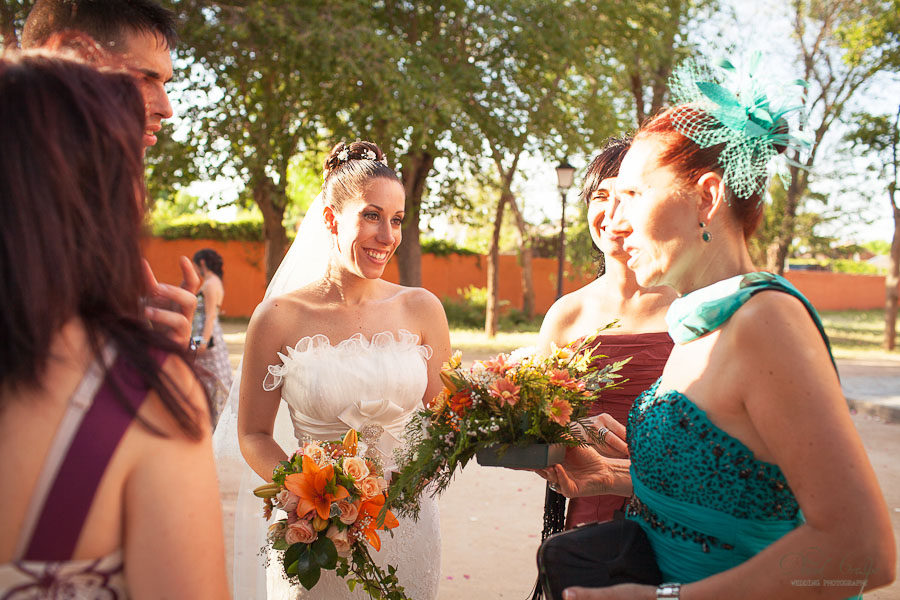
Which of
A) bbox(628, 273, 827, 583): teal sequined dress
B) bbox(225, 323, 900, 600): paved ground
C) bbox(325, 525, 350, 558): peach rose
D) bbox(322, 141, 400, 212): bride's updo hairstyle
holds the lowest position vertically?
bbox(225, 323, 900, 600): paved ground

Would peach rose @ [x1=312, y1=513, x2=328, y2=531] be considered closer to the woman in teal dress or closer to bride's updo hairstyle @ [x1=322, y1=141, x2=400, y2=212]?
the woman in teal dress

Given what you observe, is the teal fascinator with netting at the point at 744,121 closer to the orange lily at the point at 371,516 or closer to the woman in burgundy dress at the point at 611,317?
the woman in burgundy dress at the point at 611,317

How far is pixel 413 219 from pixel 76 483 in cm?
1738

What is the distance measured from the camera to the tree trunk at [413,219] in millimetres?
17766

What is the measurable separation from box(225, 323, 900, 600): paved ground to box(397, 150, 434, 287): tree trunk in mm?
9954

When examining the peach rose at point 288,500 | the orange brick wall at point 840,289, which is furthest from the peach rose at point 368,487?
the orange brick wall at point 840,289

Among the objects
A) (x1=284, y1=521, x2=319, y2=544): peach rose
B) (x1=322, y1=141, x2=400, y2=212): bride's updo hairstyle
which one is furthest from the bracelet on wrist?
(x1=322, y1=141, x2=400, y2=212): bride's updo hairstyle

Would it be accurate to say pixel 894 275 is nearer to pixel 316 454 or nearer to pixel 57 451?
pixel 316 454

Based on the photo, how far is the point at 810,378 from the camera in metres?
1.51

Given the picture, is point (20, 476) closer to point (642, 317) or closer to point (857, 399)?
point (642, 317)

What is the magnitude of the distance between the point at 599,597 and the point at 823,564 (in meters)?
0.51

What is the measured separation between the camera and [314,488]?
2.40 m

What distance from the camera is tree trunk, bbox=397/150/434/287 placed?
17.8m

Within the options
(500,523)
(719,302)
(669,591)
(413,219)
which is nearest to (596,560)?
(669,591)
